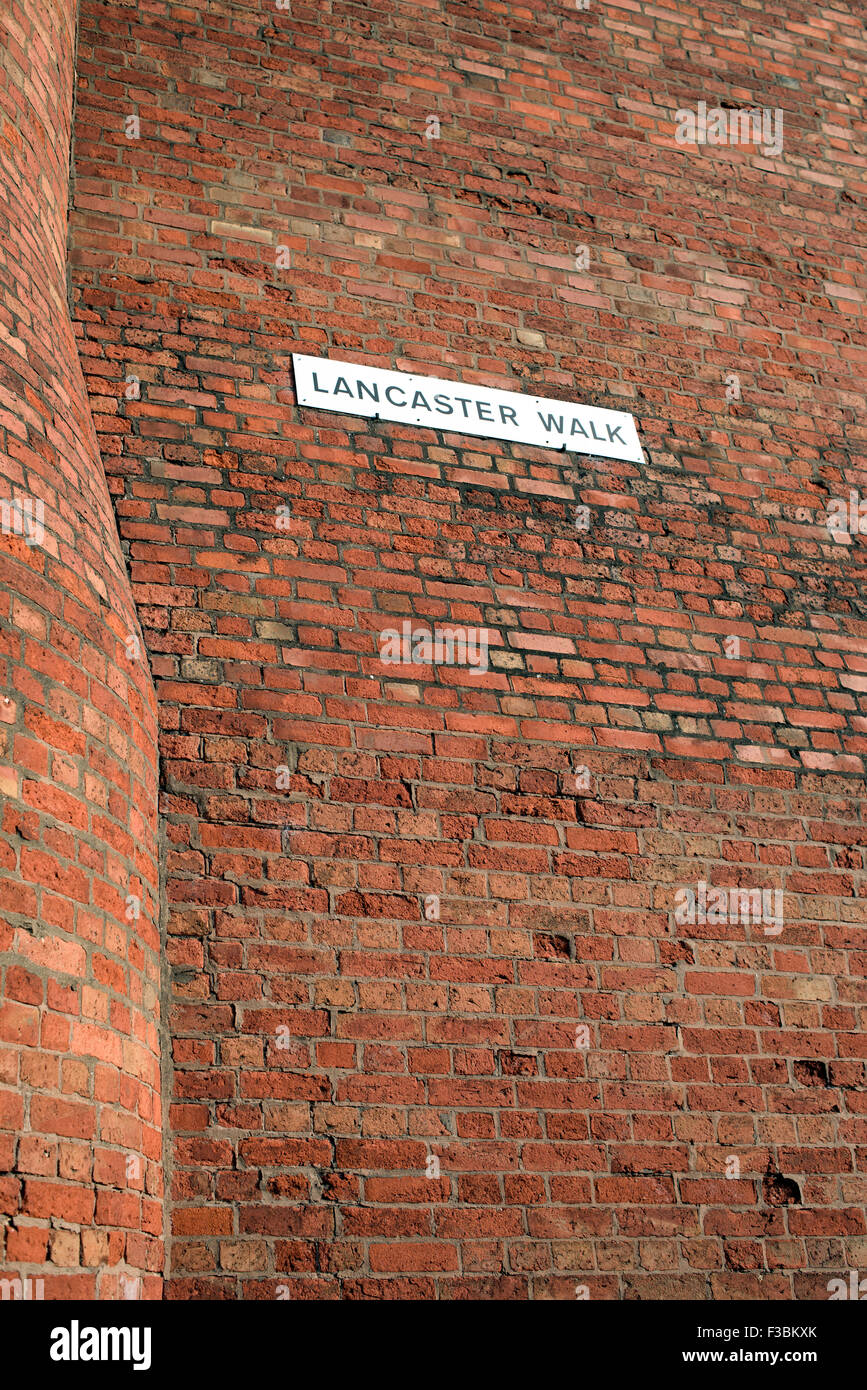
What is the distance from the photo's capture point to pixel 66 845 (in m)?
2.77

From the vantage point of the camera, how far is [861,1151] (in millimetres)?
3504

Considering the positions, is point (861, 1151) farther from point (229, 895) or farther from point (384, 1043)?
point (229, 895)

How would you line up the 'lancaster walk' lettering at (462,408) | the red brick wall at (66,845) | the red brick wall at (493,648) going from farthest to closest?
the 'lancaster walk' lettering at (462,408)
the red brick wall at (493,648)
the red brick wall at (66,845)

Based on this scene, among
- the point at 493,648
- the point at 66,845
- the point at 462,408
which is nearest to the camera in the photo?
the point at 66,845

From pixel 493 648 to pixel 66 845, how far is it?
1552 millimetres

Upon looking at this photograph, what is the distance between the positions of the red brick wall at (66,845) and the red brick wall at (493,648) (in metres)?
0.17

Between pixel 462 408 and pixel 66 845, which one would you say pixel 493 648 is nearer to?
pixel 462 408

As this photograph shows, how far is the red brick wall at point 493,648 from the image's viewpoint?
3.15 metres

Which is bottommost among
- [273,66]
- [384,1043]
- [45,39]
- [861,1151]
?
[861,1151]

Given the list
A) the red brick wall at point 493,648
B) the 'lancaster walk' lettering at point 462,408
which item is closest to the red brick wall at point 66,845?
the red brick wall at point 493,648

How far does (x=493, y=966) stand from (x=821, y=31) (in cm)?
473

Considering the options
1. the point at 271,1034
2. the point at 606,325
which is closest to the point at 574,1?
the point at 606,325

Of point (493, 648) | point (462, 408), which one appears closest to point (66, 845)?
point (493, 648)

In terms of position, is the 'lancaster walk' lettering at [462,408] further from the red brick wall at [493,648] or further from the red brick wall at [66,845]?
the red brick wall at [66,845]
